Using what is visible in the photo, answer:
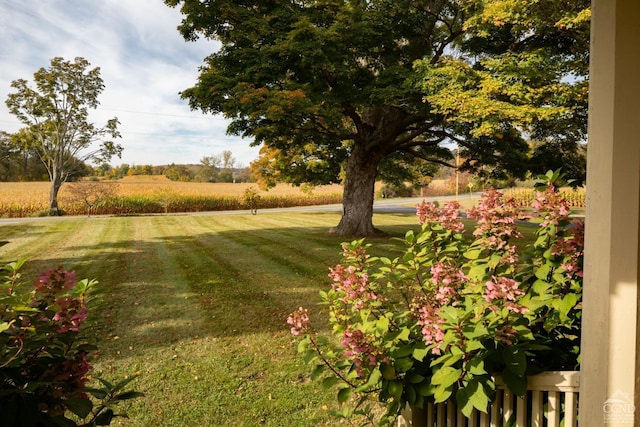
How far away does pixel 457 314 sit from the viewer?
146 centimetres

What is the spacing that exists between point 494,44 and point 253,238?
894 centimetres

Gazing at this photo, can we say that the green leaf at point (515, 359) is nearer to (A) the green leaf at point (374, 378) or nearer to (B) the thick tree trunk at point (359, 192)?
(A) the green leaf at point (374, 378)

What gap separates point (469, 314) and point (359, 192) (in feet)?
34.4

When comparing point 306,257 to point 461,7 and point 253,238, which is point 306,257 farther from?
point 461,7

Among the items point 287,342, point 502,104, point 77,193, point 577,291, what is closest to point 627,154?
point 577,291

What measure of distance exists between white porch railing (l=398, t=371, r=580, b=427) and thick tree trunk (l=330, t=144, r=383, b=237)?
10.2m

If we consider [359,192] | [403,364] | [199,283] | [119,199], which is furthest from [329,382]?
[119,199]

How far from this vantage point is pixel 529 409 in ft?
5.16

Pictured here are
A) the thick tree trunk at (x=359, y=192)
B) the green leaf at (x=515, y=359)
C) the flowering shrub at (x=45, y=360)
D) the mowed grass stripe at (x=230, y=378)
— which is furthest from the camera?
the thick tree trunk at (x=359, y=192)

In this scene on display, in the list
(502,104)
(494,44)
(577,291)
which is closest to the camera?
(577,291)

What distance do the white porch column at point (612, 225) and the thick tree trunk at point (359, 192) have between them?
10529 mm

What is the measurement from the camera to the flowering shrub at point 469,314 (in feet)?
4.64

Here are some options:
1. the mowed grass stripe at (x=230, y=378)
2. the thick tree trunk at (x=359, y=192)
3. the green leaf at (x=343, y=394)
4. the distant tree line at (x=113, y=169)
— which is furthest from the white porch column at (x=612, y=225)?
the distant tree line at (x=113, y=169)

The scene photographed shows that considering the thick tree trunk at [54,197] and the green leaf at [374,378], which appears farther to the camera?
the thick tree trunk at [54,197]
